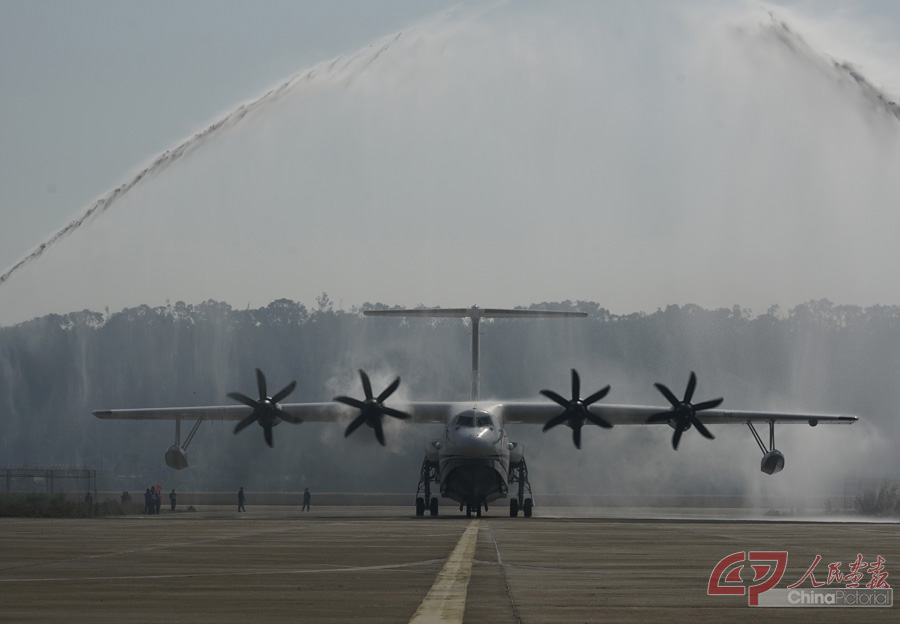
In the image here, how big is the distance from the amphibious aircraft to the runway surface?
559 inches

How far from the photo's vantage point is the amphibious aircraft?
122ft

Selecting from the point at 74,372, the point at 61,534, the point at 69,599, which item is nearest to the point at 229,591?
the point at 69,599

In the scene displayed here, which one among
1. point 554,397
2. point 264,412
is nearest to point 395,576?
point 554,397

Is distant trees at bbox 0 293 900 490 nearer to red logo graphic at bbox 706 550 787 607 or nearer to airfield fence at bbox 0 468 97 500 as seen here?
airfield fence at bbox 0 468 97 500

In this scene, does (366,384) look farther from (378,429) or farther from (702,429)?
(702,429)

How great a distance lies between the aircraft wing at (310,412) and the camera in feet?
138

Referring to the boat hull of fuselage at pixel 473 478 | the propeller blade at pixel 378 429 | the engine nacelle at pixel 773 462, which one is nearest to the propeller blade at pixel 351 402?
the propeller blade at pixel 378 429

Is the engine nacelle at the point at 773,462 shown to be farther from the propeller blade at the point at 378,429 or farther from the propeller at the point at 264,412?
the propeller at the point at 264,412

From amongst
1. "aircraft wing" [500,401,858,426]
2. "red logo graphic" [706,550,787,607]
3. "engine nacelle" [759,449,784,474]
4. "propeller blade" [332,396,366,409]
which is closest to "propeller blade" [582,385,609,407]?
"aircraft wing" [500,401,858,426]

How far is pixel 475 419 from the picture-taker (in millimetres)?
37469

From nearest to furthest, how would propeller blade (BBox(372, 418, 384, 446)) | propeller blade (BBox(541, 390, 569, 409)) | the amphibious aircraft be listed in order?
propeller blade (BBox(541, 390, 569, 409))
the amphibious aircraft
propeller blade (BBox(372, 418, 384, 446))

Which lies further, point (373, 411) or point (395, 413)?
point (395, 413)

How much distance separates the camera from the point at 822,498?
7281 cm

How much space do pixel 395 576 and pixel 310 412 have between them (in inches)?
1212
